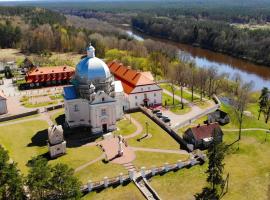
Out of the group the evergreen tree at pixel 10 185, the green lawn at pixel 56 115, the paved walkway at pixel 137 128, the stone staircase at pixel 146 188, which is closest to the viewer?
the evergreen tree at pixel 10 185

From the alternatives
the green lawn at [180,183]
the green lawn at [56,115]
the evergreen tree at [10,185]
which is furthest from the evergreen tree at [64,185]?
the green lawn at [56,115]

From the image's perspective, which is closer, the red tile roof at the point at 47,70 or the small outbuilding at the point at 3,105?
the small outbuilding at the point at 3,105

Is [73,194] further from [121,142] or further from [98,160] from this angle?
[121,142]

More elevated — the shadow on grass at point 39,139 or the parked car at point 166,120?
the parked car at point 166,120

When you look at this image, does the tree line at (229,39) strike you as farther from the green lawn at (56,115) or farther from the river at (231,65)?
the green lawn at (56,115)

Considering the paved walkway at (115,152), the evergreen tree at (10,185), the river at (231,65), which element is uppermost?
the evergreen tree at (10,185)

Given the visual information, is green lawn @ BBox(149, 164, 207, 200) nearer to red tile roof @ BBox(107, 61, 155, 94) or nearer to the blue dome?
the blue dome

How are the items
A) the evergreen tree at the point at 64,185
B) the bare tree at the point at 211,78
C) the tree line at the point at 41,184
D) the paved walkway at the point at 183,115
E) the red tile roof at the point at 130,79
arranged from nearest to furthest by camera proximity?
1. the evergreen tree at the point at 64,185
2. the tree line at the point at 41,184
3. the paved walkway at the point at 183,115
4. the red tile roof at the point at 130,79
5. the bare tree at the point at 211,78

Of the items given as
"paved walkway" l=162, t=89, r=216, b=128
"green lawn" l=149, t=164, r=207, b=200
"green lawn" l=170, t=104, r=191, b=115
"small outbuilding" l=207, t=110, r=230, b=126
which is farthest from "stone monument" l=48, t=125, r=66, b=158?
"small outbuilding" l=207, t=110, r=230, b=126
